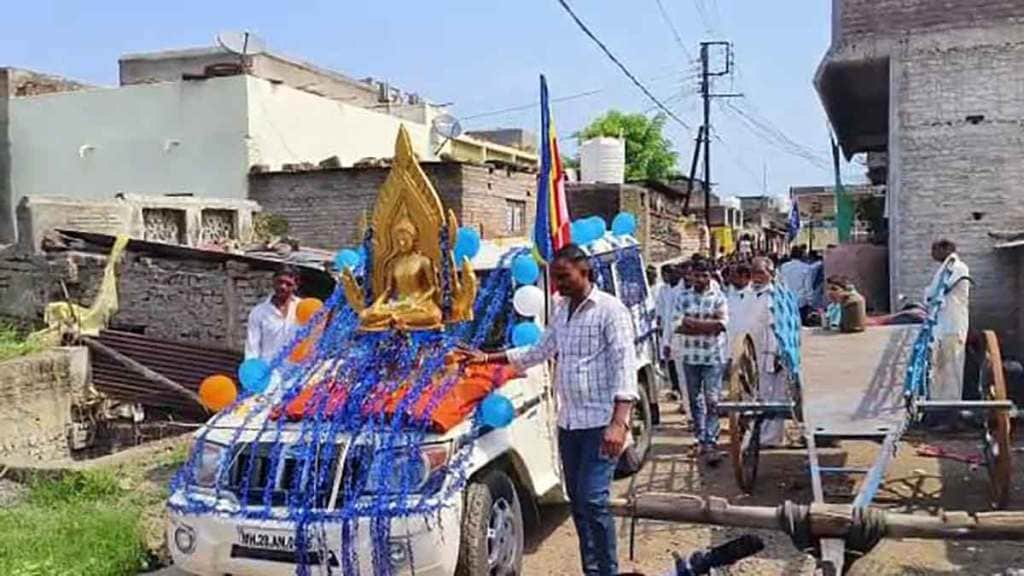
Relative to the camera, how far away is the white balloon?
6230mm

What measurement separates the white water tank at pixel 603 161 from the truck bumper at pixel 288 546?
1926 cm

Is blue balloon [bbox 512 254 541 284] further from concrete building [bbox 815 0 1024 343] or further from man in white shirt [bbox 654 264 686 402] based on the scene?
concrete building [bbox 815 0 1024 343]

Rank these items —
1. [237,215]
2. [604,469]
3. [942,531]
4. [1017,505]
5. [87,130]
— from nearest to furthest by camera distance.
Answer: [942,531]
[604,469]
[1017,505]
[237,215]
[87,130]

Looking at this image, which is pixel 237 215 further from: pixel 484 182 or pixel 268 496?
pixel 268 496

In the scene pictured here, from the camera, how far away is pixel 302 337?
21.0ft

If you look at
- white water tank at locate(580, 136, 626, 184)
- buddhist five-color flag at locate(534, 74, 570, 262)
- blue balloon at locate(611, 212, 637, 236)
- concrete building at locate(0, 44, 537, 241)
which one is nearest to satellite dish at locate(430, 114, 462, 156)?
concrete building at locate(0, 44, 537, 241)

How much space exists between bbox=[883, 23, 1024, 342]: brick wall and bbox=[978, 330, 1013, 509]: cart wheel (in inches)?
165

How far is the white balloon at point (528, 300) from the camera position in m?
6.23

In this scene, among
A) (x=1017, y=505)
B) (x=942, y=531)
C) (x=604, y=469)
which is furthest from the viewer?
(x=1017, y=505)

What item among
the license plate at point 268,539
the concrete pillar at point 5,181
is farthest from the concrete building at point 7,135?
the license plate at point 268,539

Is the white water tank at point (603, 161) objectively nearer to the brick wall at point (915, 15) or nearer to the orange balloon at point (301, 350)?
the brick wall at point (915, 15)

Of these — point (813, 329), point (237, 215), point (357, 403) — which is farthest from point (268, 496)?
point (237, 215)

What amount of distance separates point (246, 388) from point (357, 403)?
44.4 inches

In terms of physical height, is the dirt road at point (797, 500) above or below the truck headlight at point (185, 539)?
below
